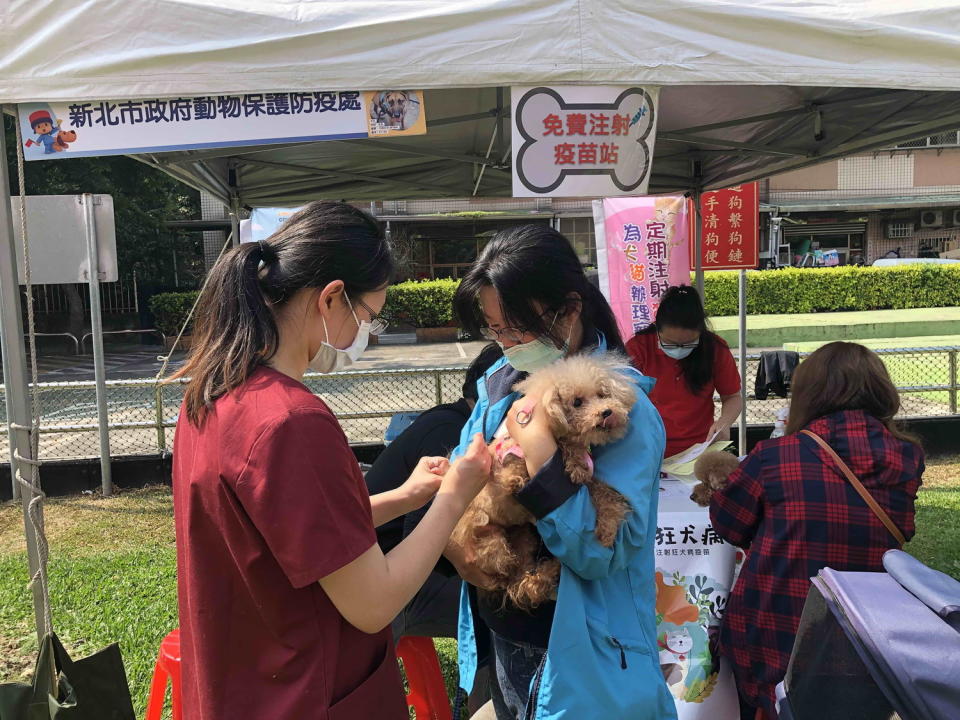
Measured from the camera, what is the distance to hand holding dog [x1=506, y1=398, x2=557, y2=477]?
4.55 feet

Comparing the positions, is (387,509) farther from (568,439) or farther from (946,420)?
(946,420)

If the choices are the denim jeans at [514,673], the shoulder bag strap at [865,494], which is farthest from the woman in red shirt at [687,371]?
the denim jeans at [514,673]

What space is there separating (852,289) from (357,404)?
56.4 feet

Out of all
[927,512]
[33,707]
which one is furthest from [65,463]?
[927,512]

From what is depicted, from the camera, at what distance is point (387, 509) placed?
5.13 ft

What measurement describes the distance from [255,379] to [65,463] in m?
5.93

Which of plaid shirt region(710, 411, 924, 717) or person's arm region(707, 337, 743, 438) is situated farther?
person's arm region(707, 337, 743, 438)

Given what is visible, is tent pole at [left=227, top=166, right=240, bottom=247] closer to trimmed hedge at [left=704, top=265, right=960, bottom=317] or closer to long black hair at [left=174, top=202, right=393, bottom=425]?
long black hair at [left=174, top=202, right=393, bottom=425]

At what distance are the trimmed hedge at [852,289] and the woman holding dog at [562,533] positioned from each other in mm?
18440

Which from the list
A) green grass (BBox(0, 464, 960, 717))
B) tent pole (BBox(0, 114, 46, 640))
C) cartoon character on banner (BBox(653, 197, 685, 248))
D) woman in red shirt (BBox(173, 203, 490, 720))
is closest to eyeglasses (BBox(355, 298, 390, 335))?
woman in red shirt (BBox(173, 203, 490, 720))

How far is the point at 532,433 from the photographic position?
1.41m

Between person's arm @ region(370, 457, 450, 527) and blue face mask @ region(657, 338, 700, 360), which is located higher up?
blue face mask @ region(657, 338, 700, 360)

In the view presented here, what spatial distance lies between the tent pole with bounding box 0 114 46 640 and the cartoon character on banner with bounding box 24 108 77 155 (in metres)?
0.16

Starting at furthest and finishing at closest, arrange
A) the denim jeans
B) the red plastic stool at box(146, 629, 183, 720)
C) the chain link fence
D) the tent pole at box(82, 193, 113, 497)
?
the chain link fence
the tent pole at box(82, 193, 113, 497)
the red plastic stool at box(146, 629, 183, 720)
the denim jeans
